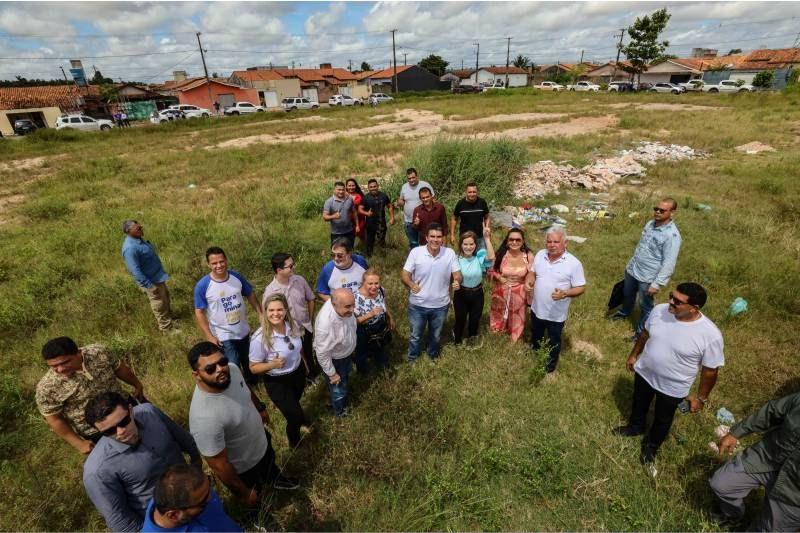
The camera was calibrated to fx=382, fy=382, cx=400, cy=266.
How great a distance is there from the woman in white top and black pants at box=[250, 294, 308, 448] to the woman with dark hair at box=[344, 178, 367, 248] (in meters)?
3.64

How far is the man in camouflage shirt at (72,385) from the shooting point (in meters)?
2.66

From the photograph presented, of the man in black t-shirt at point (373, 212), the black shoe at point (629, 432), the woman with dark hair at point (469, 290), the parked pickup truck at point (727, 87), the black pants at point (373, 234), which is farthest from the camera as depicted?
the parked pickup truck at point (727, 87)

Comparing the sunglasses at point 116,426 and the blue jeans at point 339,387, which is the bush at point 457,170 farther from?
the sunglasses at point 116,426

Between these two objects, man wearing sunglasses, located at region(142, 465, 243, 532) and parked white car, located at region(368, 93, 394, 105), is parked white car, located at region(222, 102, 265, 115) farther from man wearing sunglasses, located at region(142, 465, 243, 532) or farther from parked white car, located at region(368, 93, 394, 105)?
man wearing sunglasses, located at region(142, 465, 243, 532)

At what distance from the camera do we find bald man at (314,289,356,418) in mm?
3227

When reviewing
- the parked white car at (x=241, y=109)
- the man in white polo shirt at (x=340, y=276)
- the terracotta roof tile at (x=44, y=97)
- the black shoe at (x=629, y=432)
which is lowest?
the black shoe at (x=629, y=432)

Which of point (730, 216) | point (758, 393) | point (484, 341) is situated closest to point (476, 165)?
point (730, 216)

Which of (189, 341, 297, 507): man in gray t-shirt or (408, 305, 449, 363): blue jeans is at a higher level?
(189, 341, 297, 507): man in gray t-shirt

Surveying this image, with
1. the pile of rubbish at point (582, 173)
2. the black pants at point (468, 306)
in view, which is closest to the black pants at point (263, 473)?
the black pants at point (468, 306)

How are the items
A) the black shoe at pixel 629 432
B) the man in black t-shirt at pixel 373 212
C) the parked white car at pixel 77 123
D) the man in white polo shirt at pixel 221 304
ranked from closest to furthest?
the black shoe at pixel 629 432
the man in white polo shirt at pixel 221 304
the man in black t-shirt at pixel 373 212
the parked white car at pixel 77 123

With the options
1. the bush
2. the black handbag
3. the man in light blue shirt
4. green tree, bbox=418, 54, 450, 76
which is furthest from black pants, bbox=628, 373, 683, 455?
green tree, bbox=418, 54, 450, 76

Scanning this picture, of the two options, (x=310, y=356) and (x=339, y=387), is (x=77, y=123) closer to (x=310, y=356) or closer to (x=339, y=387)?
(x=310, y=356)

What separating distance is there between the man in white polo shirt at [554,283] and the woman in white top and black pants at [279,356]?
8.34ft

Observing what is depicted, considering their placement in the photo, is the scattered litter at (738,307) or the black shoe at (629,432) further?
the scattered litter at (738,307)
